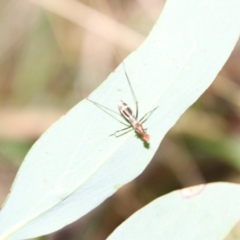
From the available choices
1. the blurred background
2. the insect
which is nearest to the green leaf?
the insect

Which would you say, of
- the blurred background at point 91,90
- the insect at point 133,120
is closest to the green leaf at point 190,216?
the insect at point 133,120

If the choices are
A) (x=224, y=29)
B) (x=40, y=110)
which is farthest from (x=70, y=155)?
(x=40, y=110)

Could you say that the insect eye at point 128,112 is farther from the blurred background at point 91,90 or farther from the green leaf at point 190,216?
the blurred background at point 91,90

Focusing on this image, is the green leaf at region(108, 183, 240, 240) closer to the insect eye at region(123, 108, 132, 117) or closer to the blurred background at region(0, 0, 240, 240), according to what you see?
the insect eye at region(123, 108, 132, 117)

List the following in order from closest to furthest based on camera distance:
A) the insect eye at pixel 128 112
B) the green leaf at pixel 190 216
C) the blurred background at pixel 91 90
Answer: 1. the green leaf at pixel 190 216
2. the insect eye at pixel 128 112
3. the blurred background at pixel 91 90

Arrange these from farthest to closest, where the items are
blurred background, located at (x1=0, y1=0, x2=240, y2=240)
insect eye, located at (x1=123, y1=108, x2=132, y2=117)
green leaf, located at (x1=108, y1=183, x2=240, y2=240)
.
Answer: blurred background, located at (x1=0, y1=0, x2=240, y2=240) → insect eye, located at (x1=123, y1=108, x2=132, y2=117) → green leaf, located at (x1=108, y1=183, x2=240, y2=240)

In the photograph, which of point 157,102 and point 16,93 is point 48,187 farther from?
point 16,93

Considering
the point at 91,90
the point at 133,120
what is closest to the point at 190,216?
the point at 133,120

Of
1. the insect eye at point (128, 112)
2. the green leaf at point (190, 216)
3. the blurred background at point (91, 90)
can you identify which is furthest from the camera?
the blurred background at point (91, 90)
